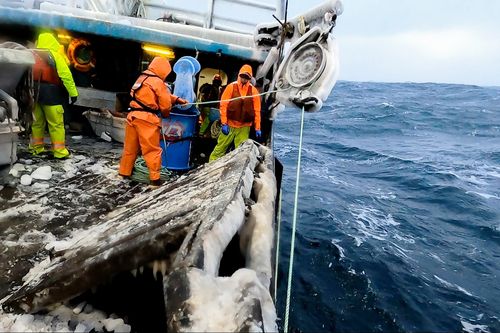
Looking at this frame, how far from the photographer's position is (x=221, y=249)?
5.39ft

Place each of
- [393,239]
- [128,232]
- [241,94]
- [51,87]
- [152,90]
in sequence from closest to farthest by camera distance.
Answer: [128,232]
[152,90]
[51,87]
[241,94]
[393,239]

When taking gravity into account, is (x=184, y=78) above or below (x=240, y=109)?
above

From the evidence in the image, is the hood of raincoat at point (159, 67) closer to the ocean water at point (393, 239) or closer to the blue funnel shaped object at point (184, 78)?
the blue funnel shaped object at point (184, 78)

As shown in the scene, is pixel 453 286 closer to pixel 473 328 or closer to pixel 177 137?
pixel 473 328

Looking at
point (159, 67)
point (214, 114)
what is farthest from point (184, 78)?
point (214, 114)

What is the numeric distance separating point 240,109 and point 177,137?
1095 millimetres

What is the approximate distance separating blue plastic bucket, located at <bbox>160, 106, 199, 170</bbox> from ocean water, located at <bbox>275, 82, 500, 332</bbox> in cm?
206

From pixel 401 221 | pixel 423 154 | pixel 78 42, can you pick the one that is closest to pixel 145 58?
pixel 78 42

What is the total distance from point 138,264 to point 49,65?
402 centimetres

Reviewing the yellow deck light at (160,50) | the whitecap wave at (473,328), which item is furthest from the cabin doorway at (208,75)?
the whitecap wave at (473,328)

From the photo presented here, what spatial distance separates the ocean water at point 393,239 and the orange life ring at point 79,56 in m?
4.88

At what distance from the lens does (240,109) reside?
5.67 m

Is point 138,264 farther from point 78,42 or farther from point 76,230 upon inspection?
point 78,42

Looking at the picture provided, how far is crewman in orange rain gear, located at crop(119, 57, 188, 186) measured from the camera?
431cm
